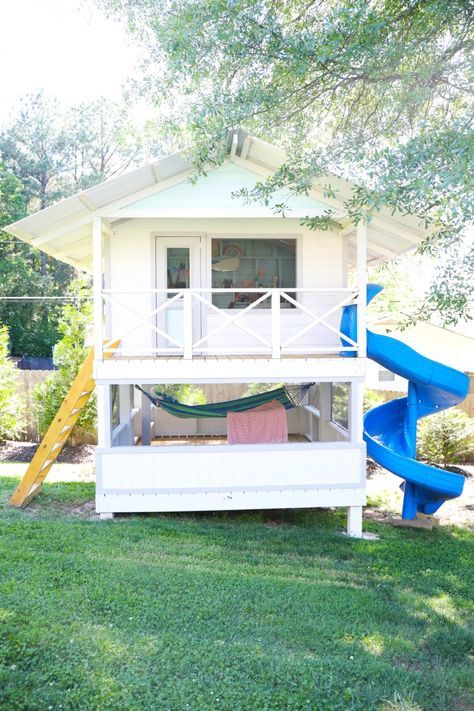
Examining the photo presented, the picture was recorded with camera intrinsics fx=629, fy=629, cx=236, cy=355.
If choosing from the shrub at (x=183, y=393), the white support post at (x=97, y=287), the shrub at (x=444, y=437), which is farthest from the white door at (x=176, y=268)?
the shrub at (x=444, y=437)

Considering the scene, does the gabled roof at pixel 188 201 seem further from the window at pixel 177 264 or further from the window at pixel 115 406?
the window at pixel 115 406

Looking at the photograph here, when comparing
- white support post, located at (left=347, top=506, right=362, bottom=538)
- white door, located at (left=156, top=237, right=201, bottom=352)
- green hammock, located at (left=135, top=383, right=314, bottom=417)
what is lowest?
white support post, located at (left=347, top=506, right=362, bottom=538)

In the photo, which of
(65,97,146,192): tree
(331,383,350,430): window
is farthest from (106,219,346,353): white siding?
(65,97,146,192): tree

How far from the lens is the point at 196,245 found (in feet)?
31.0

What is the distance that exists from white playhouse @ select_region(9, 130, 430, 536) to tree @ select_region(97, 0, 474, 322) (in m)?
0.61

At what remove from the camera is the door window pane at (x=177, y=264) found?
9469mm

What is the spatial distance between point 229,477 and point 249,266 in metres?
3.15

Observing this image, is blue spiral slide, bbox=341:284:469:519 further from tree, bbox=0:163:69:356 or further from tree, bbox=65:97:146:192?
tree, bbox=65:97:146:192

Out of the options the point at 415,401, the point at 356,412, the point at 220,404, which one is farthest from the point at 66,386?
the point at 415,401

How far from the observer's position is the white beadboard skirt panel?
8.44m

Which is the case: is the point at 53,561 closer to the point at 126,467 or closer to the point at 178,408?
the point at 126,467


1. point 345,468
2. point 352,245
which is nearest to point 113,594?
point 345,468

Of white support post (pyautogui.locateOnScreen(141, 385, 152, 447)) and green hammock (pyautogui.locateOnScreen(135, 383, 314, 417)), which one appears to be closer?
green hammock (pyautogui.locateOnScreen(135, 383, 314, 417))

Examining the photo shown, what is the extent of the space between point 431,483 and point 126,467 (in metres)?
4.23
